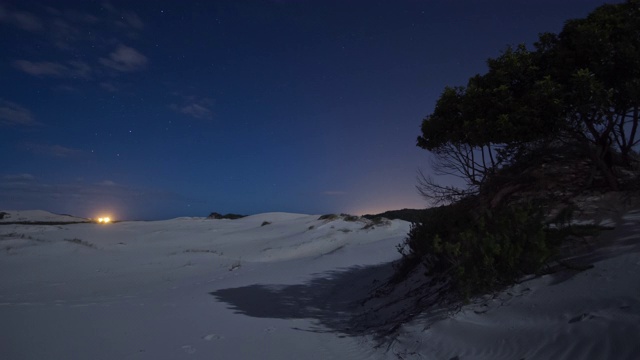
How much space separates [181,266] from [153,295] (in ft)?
13.8

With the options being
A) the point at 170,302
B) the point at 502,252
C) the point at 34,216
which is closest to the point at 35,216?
the point at 34,216

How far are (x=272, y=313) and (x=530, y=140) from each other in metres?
6.04

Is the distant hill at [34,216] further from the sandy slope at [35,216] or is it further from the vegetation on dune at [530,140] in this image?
the vegetation on dune at [530,140]

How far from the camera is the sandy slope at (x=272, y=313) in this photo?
3.79 meters

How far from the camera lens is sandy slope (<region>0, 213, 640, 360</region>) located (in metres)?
3.79

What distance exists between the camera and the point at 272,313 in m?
7.26

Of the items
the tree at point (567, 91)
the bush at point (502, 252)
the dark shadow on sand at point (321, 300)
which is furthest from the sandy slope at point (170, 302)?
the tree at point (567, 91)

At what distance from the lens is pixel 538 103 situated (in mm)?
5973

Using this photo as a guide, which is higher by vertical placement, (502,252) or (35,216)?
(35,216)

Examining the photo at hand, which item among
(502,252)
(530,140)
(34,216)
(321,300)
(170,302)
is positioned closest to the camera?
(502,252)

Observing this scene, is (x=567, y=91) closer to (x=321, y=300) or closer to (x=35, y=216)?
(x=321, y=300)

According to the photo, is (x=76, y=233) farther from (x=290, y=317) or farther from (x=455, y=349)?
(x=455, y=349)

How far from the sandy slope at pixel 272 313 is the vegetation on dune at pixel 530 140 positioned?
0.64 m

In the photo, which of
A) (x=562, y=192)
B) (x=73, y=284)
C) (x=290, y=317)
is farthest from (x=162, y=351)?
(x=562, y=192)
